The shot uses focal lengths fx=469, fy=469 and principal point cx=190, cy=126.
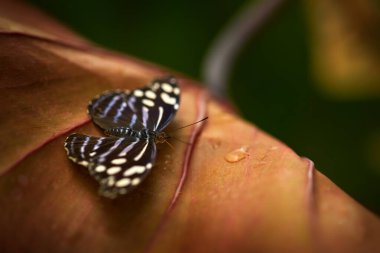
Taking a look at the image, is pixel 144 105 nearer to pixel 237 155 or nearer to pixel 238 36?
pixel 237 155

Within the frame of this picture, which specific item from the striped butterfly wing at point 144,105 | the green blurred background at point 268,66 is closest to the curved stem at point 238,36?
the green blurred background at point 268,66

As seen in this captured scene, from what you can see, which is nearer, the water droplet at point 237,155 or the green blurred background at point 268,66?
the water droplet at point 237,155

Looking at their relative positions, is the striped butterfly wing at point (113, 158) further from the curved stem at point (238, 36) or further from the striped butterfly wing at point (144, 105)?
→ the curved stem at point (238, 36)

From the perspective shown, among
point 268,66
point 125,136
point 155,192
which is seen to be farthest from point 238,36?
point 155,192

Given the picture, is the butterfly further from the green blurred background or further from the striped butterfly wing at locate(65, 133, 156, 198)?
the green blurred background

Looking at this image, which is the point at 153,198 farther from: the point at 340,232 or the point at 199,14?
the point at 199,14

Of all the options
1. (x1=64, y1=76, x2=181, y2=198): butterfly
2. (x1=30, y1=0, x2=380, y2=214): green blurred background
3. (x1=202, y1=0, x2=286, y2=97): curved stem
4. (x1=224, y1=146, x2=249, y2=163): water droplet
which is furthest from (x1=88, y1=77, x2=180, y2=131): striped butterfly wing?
(x1=30, y1=0, x2=380, y2=214): green blurred background

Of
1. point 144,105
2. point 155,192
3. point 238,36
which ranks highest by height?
point 238,36
